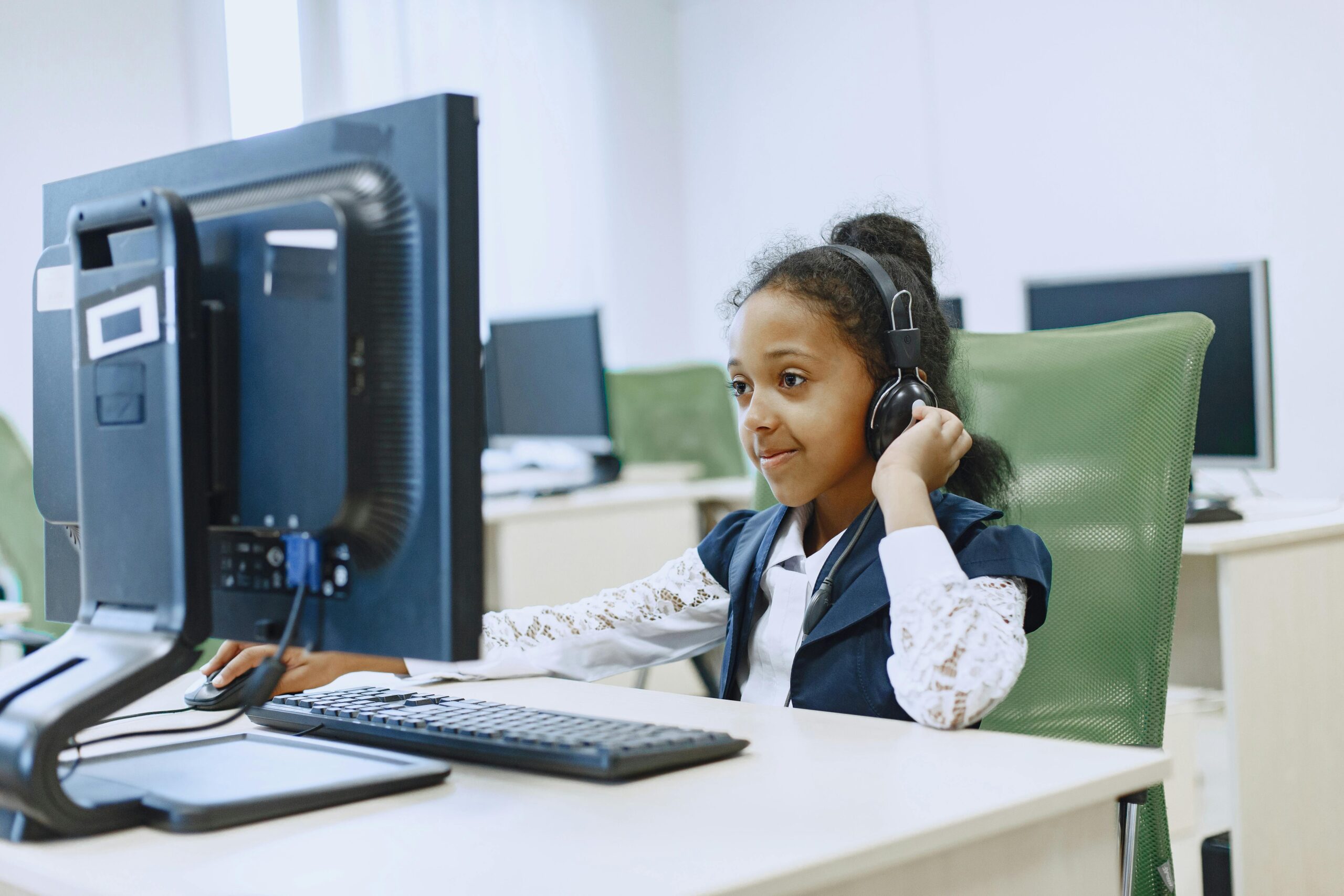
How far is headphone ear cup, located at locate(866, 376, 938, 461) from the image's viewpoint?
3.67 feet

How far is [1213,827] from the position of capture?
2371mm

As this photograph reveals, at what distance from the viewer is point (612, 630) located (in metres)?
1.25

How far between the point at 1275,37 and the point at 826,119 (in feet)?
6.00

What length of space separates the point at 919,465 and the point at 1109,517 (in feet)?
0.79

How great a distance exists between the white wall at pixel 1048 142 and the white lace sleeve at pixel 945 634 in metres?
1.98

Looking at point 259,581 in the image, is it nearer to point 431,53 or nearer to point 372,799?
point 372,799

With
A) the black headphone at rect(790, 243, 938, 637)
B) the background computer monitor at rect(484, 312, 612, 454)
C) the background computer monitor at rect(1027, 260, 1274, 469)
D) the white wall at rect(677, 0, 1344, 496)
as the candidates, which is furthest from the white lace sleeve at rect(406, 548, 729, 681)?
the background computer monitor at rect(484, 312, 612, 454)

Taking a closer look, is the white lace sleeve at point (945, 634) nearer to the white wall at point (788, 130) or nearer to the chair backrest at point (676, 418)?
the white wall at point (788, 130)

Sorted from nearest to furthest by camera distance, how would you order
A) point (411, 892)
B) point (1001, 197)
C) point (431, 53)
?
1. point (411, 892)
2. point (1001, 197)
3. point (431, 53)

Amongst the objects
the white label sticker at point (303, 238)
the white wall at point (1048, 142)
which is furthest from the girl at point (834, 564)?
the white wall at point (1048, 142)

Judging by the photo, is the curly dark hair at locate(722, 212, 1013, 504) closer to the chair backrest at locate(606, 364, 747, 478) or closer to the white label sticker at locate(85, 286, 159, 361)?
the white label sticker at locate(85, 286, 159, 361)

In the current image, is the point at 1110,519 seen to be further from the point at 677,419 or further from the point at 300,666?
the point at 677,419

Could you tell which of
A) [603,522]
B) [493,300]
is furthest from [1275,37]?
[493,300]

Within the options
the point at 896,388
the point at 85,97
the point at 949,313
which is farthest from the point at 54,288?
the point at 85,97
